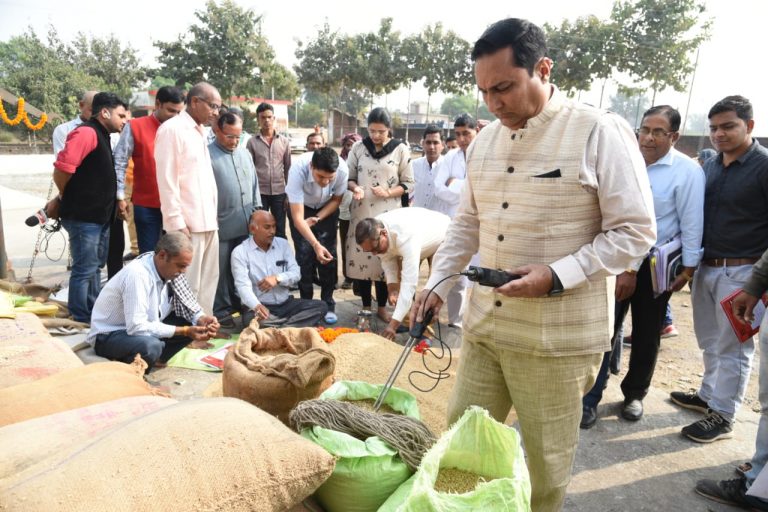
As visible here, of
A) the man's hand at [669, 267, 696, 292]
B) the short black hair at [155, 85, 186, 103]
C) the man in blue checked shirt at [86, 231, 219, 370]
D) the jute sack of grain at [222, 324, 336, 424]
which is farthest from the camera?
the short black hair at [155, 85, 186, 103]

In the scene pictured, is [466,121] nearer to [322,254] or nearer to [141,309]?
[322,254]

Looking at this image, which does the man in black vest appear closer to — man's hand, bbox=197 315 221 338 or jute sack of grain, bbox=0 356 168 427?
man's hand, bbox=197 315 221 338

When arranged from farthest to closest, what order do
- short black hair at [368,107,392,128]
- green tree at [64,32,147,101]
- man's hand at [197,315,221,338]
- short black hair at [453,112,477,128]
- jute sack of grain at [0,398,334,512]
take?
green tree at [64,32,147,101] → short black hair at [453,112,477,128] → short black hair at [368,107,392,128] → man's hand at [197,315,221,338] → jute sack of grain at [0,398,334,512]

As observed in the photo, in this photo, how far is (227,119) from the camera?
4.25 metres

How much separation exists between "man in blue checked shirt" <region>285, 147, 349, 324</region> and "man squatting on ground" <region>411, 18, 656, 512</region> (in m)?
2.75

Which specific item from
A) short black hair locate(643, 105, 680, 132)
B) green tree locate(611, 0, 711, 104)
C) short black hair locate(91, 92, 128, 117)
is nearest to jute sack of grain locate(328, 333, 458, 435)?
short black hair locate(643, 105, 680, 132)

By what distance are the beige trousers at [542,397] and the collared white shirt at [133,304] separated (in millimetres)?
2245

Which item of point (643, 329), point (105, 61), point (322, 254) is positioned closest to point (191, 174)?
point (322, 254)

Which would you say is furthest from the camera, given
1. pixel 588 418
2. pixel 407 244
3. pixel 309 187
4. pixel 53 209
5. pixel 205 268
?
pixel 309 187

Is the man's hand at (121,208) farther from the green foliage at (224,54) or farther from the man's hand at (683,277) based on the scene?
the green foliage at (224,54)

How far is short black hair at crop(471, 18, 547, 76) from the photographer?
4.84 feet

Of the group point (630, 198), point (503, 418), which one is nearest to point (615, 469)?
point (503, 418)

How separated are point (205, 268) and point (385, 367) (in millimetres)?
1712

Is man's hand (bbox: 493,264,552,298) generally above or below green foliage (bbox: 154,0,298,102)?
below
